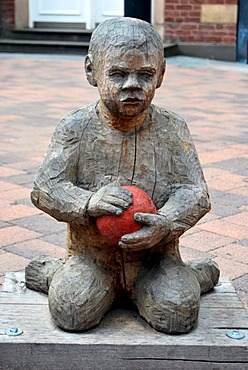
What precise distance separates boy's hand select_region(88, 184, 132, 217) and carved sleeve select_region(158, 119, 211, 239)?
0.16 meters

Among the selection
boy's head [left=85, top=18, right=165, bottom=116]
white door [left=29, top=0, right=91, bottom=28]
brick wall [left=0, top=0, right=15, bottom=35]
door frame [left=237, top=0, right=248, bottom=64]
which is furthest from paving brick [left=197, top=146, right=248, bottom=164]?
brick wall [left=0, top=0, right=15, bottom=35]

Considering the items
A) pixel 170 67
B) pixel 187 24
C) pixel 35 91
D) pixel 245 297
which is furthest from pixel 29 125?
pixel 187 24

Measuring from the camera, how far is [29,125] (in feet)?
25.9

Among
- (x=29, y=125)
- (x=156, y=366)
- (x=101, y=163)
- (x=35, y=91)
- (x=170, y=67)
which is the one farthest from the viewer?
(x=170, y=67)

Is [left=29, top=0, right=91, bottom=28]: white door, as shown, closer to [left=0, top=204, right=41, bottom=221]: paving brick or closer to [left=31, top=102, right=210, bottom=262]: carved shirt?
[left=0, top=204, right=41, bottom=221]: paving brick

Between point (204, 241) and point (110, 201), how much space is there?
6.26 ft

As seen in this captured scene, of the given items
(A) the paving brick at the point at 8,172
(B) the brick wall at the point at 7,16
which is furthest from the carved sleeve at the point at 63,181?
(B) the brick wall at the point at 7,16

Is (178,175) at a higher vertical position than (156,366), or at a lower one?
higher

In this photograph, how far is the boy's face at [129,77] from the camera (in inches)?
95.7

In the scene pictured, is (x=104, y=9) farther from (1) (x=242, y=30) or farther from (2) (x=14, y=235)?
(2) (x=14, y=235)

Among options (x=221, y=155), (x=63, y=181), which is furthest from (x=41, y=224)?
(x=221, y=155)

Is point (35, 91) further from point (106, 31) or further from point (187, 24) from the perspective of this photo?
point (106, 31)

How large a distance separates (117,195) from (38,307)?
0.61 meters

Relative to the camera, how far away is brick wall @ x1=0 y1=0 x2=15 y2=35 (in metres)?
17.2
